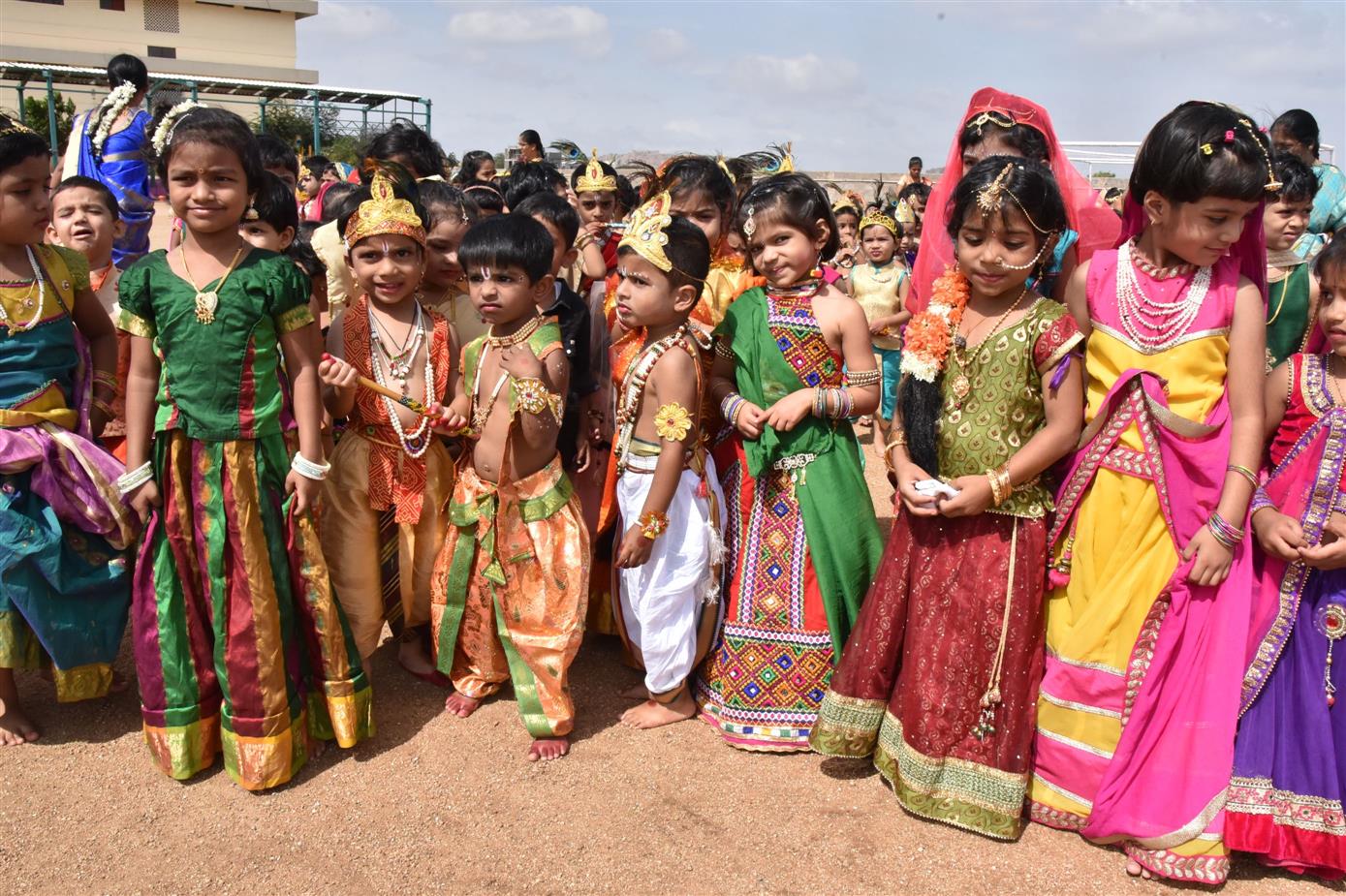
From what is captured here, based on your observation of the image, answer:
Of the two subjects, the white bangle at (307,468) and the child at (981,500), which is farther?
the white bangle at (307,468)

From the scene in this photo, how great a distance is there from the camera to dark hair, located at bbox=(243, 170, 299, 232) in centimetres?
343

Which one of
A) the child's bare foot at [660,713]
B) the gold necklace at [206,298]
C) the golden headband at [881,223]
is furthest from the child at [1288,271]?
the golden headband at [881,223]

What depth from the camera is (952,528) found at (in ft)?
9.71

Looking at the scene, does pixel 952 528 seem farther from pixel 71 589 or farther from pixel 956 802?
pixel 71 589

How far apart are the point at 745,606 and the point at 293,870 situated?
166 centimetres

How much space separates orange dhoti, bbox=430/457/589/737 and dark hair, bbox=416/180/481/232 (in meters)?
1.01

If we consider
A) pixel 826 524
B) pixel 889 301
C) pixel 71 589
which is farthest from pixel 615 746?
pixel 889 301

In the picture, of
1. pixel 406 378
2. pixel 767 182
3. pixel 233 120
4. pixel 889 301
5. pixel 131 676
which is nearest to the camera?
pixel 233 120

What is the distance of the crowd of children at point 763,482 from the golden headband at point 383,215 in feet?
0.07

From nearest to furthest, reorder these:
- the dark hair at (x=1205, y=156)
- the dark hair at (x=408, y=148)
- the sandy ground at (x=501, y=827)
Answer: the dark hair at (x=1205, y=156), the sandy ground at (x=501, y=827), the dark hair at (x=408, y=148)

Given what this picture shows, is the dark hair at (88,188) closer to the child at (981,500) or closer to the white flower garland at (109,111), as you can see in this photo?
the white flower garland at (109,111)

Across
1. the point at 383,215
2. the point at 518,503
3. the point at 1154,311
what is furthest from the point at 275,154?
the point at 1154,311

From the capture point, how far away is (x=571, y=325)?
3.87m

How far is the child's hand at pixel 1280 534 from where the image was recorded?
262 cm
